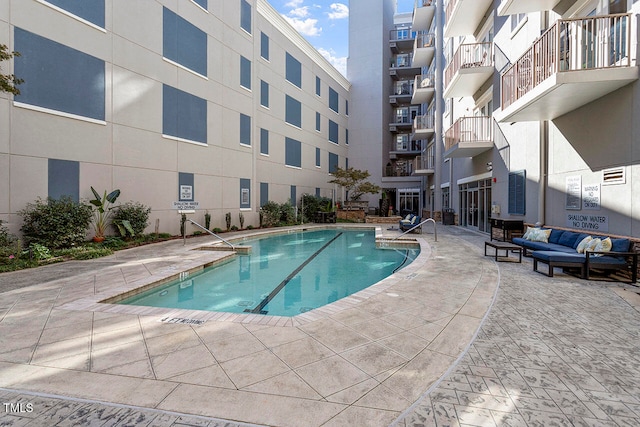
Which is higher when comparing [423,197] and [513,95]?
[513,95]

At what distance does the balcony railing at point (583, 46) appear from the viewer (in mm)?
6527

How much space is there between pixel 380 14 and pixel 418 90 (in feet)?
33.8

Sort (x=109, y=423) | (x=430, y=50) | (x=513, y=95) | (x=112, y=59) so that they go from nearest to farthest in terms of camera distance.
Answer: (x=109, y=423) → (x=513, y=95) → (x=112, y=59) → (x=430, y=50)

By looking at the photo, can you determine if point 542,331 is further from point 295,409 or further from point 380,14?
point 380,14

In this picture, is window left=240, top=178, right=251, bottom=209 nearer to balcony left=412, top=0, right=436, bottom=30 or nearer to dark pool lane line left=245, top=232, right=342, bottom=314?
dark pool lane line left=245, top=232, right=342, bottom=314

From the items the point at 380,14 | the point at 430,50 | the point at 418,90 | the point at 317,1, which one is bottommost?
the point at 418,90

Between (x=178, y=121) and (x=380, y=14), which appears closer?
(x=178, y=121)

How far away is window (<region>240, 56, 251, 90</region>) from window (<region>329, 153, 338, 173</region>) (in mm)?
10630

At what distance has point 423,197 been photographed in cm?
2856

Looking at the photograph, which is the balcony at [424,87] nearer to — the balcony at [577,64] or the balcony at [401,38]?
the balcony at [401,38]

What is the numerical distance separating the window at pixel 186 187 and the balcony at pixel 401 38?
1003 inches

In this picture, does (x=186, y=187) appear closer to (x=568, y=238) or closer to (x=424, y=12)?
(x=568, y=238)

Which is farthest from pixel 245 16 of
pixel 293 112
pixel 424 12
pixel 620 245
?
pixel 620 245

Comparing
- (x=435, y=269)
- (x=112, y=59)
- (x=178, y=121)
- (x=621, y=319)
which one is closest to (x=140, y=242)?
(x=178, y=121)
